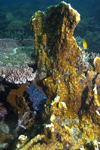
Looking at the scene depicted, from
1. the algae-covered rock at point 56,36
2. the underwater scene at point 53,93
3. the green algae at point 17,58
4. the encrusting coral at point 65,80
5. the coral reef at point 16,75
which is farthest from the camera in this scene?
the green algae at point 17,58

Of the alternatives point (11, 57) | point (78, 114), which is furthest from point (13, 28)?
point (78, 114)

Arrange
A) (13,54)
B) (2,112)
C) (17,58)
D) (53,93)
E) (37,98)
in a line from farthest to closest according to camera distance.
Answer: (13,54) → (17,58) → (2,112) → (53,93) → (37,98)

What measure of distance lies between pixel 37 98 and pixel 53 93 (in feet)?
1.48

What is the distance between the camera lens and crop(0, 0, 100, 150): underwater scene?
2.33 m

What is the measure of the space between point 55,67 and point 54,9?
1581mm

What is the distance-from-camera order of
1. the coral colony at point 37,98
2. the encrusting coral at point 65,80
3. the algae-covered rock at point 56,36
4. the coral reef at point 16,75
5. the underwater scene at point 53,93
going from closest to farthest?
the underwater scene at point 53,93 < the encrusting coral at point 65,80 < the algae-covered rock at point 56,36 < the coral colony at point 37,98 < the coral reef at point 16,75

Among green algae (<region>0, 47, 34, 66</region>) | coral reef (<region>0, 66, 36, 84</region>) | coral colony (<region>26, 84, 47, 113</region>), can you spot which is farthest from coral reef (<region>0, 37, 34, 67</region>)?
coral colony (<region>26, 84, 47, 113</region>)

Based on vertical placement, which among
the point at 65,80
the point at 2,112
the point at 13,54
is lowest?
the point at 2,112

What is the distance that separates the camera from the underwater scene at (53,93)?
7.66ft

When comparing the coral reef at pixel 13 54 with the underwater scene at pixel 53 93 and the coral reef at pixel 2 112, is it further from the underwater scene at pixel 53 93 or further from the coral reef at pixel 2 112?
the coral reef at pixel 2 112

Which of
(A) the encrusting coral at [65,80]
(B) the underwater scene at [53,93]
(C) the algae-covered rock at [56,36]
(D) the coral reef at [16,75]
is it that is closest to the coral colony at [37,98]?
(B) the underwater scene at [53,93]

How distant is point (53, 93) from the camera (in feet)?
10.2

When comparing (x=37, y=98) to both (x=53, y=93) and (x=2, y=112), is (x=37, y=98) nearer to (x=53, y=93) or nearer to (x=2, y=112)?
(x=53, y=93)

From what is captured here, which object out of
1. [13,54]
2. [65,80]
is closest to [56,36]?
[65,80]
